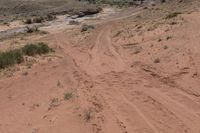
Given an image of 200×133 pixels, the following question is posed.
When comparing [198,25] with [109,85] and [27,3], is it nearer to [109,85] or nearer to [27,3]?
[109,85]

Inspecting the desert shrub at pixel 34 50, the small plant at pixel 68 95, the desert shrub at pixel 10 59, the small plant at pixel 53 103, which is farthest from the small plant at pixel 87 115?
the desert shrub at pixel 34 50

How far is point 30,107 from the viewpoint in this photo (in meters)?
13.5

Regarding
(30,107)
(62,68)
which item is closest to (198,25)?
(62,68)

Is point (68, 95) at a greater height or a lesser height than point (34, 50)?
lesser

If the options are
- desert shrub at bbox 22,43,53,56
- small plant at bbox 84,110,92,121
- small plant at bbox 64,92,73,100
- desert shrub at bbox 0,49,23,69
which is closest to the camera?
small plant at bbox 84,110,92,121

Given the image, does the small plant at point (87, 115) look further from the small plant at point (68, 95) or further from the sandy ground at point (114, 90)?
the small plant at point (68, 95)

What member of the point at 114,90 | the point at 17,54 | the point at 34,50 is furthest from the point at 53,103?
the point at 34,50

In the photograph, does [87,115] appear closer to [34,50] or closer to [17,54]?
[17,54]

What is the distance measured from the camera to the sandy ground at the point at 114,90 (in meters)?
11.1

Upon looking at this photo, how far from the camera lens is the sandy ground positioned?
1115cm

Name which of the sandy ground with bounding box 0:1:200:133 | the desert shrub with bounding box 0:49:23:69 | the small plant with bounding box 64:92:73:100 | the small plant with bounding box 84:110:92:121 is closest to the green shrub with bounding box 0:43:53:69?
the desert shrub with bounding box 0:49:23:69

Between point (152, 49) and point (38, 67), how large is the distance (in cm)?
507

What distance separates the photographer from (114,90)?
552 inches

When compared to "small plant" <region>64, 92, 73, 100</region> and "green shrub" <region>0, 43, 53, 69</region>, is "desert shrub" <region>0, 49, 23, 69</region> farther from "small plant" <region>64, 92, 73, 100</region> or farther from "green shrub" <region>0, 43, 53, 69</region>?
"small plant" <region>64, 92, 73, 100</region>
